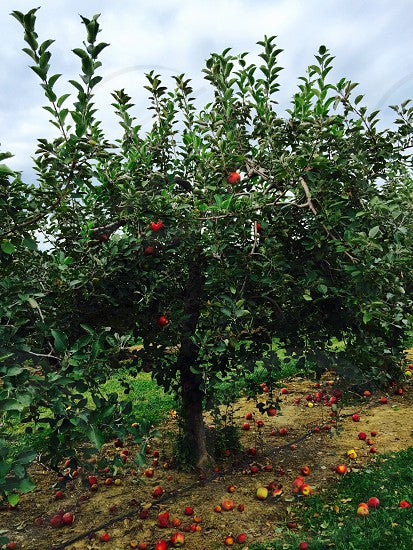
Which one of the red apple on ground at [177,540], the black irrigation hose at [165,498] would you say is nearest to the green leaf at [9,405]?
the red apple on ground at [177,540]

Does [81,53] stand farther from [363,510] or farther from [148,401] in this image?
[148,401]

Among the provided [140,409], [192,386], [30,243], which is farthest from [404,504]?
[140,409]

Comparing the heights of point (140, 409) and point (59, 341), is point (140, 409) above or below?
below

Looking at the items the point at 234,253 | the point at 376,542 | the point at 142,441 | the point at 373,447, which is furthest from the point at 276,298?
the point at 373,447

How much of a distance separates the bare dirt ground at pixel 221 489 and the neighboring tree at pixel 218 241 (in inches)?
41.1

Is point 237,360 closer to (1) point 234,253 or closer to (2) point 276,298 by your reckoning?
(2) point 276,298

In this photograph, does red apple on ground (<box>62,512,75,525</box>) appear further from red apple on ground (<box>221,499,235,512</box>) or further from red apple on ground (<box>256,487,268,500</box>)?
red apple on ground (<box>256,487,268,500</box>)

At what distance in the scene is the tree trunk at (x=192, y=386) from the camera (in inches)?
166

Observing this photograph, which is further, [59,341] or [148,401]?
[148,401]

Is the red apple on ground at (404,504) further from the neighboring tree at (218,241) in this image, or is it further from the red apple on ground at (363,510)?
the neighboring tree at (218,241)

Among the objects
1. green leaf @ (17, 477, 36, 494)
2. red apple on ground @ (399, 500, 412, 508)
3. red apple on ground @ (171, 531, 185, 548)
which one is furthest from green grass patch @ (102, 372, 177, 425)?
green leaf @ (17, 477, 36, 494)

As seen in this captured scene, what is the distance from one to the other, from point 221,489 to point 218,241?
2.46 meters

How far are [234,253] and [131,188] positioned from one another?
33.8 inches

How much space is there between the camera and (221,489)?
4199 millimetres
